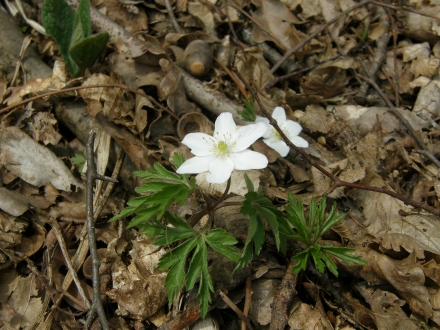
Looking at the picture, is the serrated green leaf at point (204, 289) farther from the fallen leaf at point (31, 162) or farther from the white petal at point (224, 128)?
the fallen leaf at point (31, 162)

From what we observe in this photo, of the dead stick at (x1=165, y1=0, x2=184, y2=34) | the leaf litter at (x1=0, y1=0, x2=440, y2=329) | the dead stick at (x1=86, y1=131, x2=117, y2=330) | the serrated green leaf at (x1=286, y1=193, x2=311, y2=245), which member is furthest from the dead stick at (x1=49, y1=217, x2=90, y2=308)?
the dead stick at (x1=165, y1=0, x2=184, y2=34)

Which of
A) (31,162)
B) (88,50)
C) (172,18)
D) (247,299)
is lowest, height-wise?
(247,299)

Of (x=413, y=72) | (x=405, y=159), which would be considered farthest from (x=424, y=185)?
(x=413, y=72)

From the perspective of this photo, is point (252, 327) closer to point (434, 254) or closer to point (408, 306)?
point (408, 306)

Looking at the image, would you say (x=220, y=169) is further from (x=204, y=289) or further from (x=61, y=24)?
(x=61, y=24)

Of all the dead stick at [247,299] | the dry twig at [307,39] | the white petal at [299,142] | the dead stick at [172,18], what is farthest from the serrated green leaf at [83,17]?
the dead stick at [247,299]

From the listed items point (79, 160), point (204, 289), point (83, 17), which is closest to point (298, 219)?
point (204, 289)

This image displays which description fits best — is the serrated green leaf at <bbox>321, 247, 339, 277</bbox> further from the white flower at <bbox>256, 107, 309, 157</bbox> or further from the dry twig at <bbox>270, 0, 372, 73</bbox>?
the dry twig at <bbox>270, 0, 372, 73</bbox>
